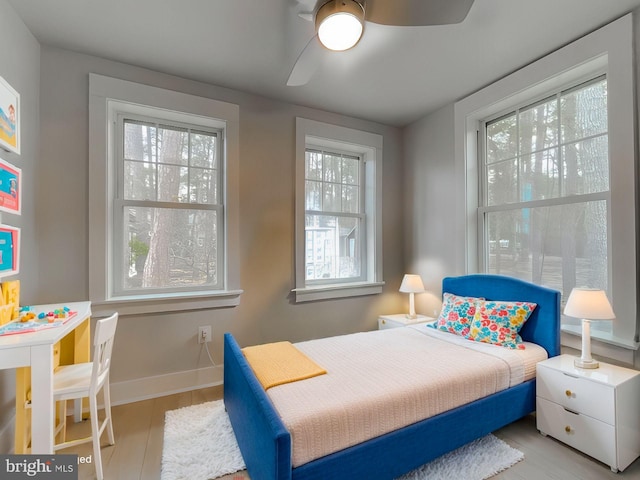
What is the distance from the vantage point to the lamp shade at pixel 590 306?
1740 mm

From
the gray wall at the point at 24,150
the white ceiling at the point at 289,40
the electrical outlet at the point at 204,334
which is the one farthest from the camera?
the electrical outlet at the point at 204,334

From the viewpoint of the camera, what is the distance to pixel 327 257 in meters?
3.38

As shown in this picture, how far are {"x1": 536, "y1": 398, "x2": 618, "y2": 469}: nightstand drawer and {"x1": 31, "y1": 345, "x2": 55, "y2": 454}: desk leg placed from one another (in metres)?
→ 2.71

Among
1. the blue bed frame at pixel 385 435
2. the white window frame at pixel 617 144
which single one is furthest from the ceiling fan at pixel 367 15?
the blue bed frame at pixel 385 435

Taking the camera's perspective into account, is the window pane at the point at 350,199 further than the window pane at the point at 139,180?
Yes

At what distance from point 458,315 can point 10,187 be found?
3.17m

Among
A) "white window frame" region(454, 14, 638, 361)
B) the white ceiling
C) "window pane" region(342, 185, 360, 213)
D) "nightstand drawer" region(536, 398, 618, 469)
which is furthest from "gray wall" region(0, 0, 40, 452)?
"white window frame" region(454, 14, 638, 361)

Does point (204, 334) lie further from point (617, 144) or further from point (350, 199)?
point (617, 144)

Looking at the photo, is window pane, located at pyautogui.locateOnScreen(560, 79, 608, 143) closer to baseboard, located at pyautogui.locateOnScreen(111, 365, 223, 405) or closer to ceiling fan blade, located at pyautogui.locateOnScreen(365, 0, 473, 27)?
ceiling fan blade, located at pyautogui.locateOnScreen(365, 0, 473, 27)

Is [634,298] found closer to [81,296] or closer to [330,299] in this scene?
[330,299]

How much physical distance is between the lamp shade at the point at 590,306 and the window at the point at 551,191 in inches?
18.4

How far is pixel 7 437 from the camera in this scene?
1738mm

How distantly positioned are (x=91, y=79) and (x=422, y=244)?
338cm

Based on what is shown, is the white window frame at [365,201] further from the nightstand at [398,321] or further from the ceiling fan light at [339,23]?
the ceiling fan light at [339,23]
